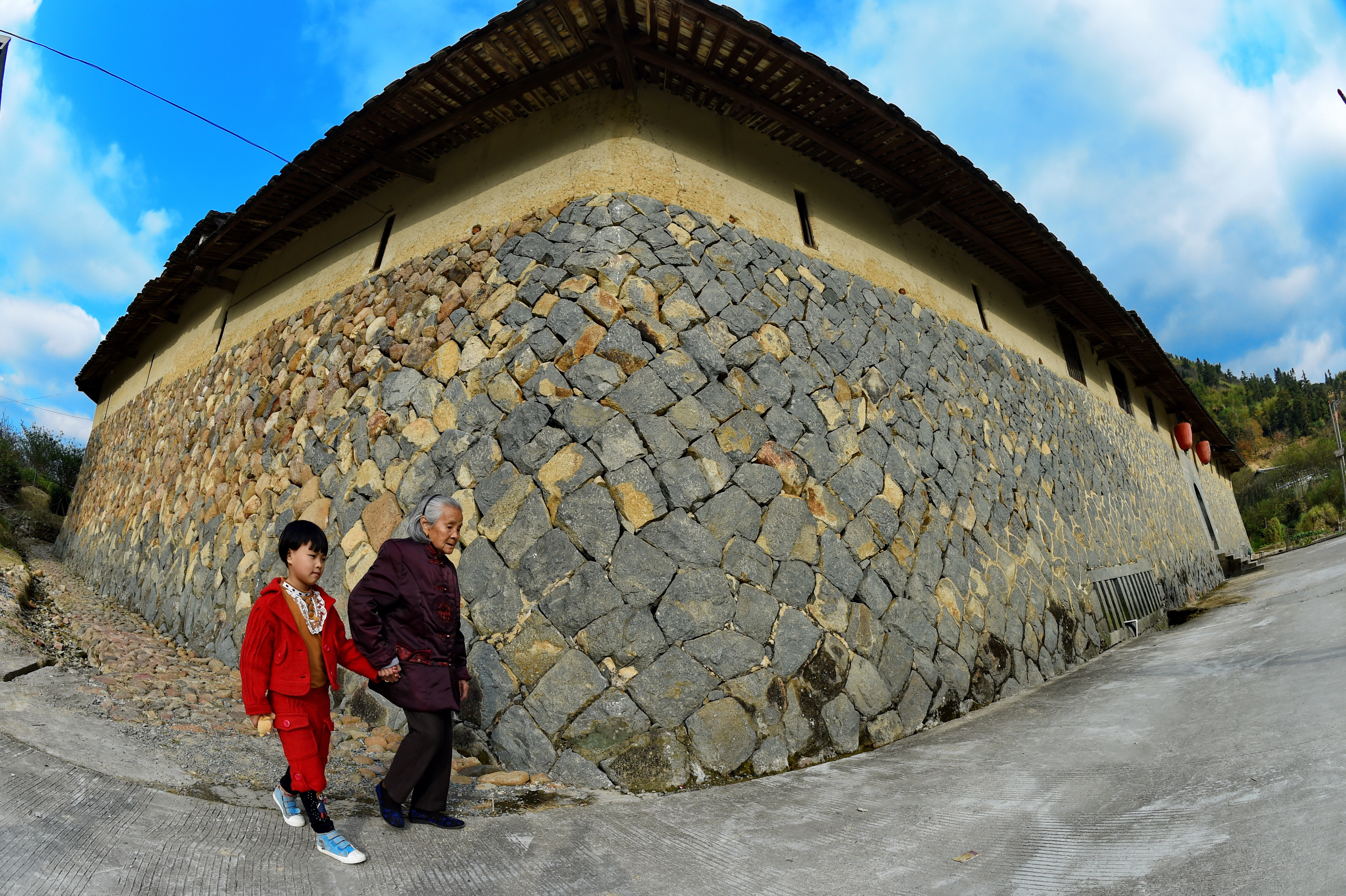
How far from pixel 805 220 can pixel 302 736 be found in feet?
18.1

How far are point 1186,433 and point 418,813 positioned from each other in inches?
729

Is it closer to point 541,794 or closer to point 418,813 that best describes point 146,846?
point 418,813

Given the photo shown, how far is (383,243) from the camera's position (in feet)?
21.4

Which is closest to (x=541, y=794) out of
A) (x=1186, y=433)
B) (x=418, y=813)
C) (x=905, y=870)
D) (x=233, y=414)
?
(x=418, y=813)

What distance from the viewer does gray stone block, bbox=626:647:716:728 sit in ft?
12.8

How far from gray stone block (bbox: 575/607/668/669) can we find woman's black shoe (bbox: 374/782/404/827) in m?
1.33

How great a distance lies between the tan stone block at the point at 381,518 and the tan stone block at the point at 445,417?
0.61 m

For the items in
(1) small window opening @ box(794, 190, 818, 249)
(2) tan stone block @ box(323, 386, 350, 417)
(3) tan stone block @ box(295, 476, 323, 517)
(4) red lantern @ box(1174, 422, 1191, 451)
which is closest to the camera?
(3) tan stone block @ box(295, 476, 323, 517)

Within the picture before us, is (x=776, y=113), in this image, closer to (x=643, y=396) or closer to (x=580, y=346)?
(x=580, y=346)

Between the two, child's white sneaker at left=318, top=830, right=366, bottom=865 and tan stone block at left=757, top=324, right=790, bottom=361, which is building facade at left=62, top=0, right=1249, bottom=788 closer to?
tan stone block at left=757, top=324, right=790, bottom=361

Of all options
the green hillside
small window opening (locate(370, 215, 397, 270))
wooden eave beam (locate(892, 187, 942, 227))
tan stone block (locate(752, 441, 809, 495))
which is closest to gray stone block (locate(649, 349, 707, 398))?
tan stone block (locate(752, 441, 809, 495))

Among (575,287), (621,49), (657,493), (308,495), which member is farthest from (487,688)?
(621,49)

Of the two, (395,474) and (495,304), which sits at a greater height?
(495,304)

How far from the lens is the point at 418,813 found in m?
2.96
